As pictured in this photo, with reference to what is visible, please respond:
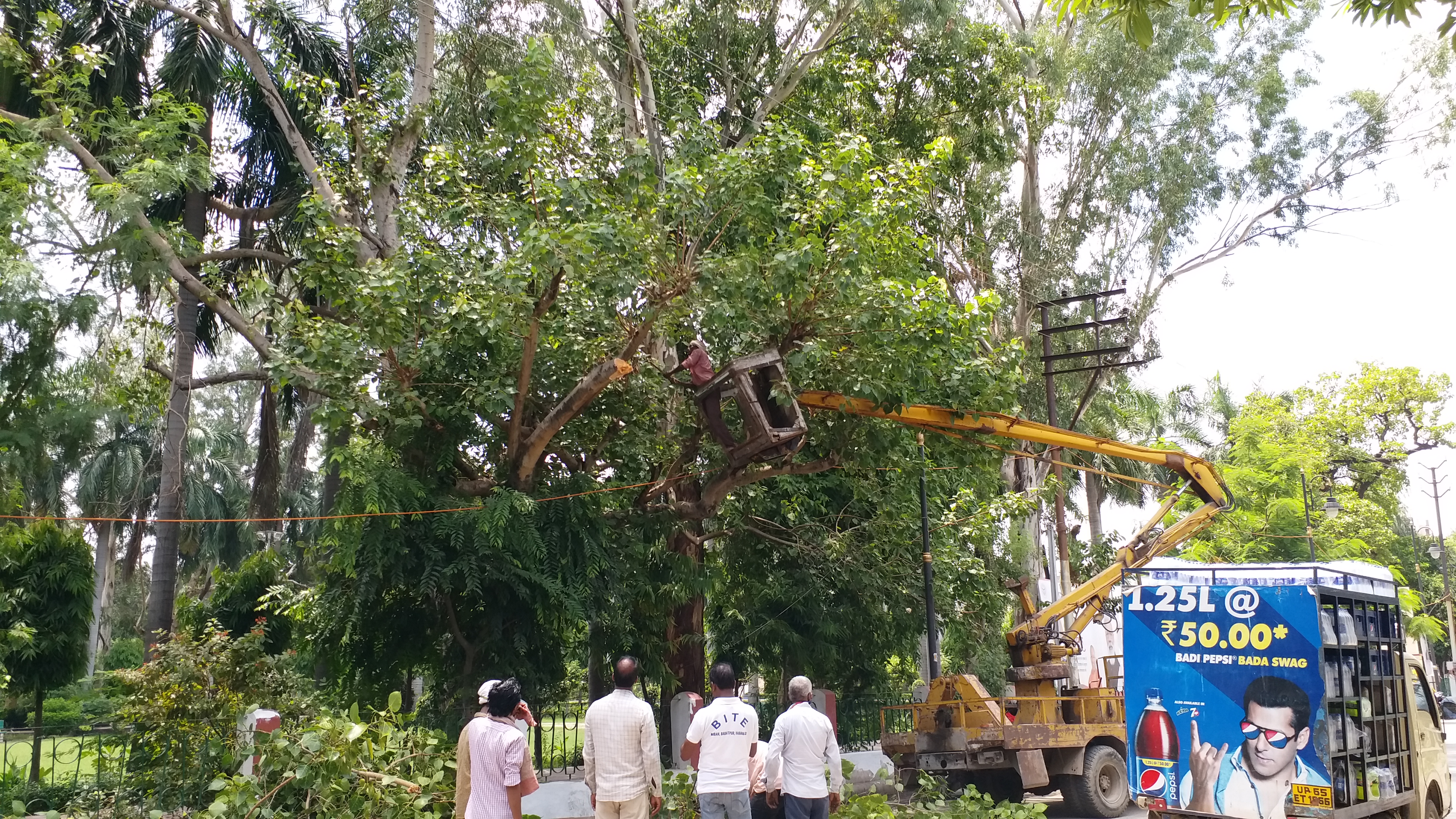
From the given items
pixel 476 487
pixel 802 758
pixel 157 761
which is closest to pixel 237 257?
pixel 476 487

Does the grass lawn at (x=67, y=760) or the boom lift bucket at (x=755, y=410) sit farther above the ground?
the boom lift bucket at (x=755, y=410)

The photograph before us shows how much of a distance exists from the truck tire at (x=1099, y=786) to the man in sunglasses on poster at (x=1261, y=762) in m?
5.69

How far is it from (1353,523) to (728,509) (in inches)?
1134

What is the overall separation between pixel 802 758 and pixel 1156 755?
3600 millimetres

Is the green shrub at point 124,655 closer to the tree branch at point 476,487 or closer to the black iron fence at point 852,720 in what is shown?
the black iron fence at point 852,720

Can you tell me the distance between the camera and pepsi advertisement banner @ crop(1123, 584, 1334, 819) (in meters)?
8.50

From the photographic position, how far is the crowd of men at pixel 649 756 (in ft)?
21.1

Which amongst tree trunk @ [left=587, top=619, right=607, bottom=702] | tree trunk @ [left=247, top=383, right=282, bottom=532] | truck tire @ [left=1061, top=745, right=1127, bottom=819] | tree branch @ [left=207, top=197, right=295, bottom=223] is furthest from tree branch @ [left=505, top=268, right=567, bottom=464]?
truck tire @ [left=1061, top=745, right=1127, bottom=819]

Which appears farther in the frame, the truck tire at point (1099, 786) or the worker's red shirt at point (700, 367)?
the truck tire at point (1099, 786)

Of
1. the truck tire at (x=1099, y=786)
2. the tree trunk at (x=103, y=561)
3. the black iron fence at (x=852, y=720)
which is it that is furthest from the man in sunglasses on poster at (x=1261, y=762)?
the tree trunk at (x=103, y=561)

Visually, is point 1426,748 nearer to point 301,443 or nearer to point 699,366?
point 699,366

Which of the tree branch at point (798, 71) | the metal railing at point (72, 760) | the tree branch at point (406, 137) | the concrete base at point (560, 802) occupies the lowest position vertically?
the concrete base at point (560, 802)

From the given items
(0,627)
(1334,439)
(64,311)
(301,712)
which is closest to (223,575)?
(0,627)

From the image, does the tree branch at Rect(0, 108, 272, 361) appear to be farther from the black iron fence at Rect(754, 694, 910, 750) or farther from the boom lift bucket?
the black iron fence at Rect(754, 694, 910, 750)
